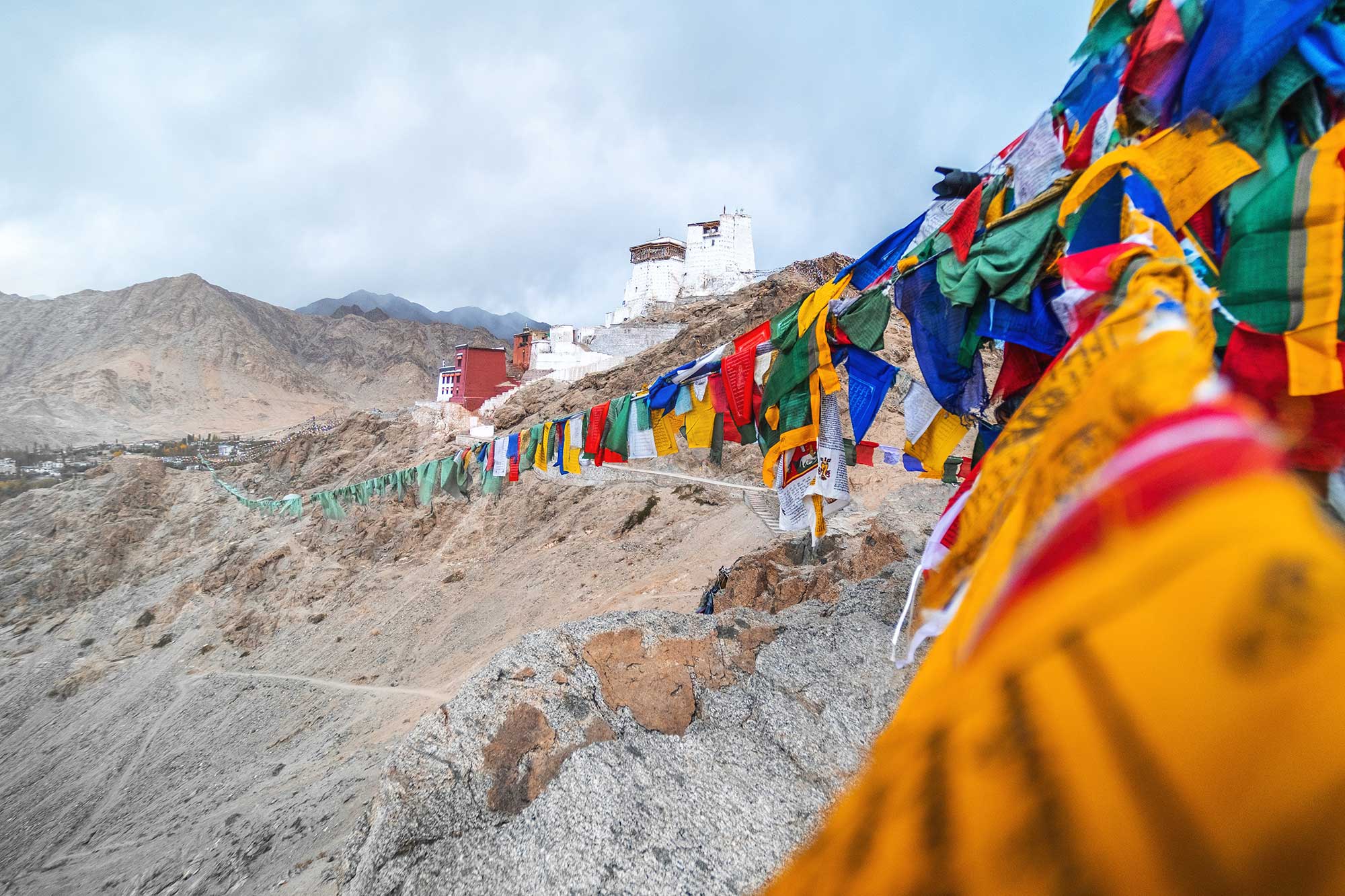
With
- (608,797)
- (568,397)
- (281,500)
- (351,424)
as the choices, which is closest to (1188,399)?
A: (608,797)

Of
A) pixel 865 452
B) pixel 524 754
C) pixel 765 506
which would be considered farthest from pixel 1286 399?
pixel 765 506

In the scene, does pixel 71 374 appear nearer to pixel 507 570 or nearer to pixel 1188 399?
pixel 507 570

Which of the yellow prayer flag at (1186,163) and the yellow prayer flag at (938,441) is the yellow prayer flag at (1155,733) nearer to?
the yellow prayer flag at (1186,163)

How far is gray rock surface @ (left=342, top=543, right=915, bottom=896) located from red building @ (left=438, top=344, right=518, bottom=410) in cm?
3081

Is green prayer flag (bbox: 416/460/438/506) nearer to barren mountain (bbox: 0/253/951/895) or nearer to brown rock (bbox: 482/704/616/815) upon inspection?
barren mountain (bbox: 0/253/951/895)

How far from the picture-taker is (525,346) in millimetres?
36875

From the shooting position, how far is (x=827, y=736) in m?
3.88

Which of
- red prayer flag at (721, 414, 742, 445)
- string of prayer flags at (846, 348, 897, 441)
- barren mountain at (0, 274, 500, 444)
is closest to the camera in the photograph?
string of prayer flags at (846, 348, 897, 441)

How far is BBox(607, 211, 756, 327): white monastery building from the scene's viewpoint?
129ft

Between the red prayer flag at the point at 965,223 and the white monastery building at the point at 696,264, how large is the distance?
116 ft

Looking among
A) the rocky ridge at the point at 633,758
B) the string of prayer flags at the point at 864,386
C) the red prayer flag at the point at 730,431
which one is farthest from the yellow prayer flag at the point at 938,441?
the red prayer flag at the point at 730,431

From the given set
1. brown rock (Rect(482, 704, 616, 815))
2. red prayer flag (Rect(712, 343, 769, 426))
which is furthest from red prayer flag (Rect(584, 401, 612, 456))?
brown rock (Rect(482, 704, 616, 815))

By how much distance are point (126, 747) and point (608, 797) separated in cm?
1299

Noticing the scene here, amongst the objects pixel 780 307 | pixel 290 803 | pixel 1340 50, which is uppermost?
pixel 780 307
